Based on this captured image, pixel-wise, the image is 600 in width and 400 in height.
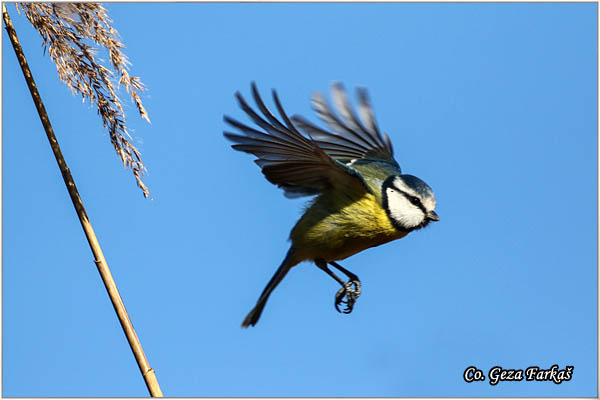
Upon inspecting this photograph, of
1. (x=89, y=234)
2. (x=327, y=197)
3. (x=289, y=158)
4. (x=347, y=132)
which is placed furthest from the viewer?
(x=347, y=132)

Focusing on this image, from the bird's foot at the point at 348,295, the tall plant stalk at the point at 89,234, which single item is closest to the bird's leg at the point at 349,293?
the bird's foot at the point at 348,295

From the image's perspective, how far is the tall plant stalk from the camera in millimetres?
1857

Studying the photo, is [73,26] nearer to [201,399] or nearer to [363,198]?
[201,399]

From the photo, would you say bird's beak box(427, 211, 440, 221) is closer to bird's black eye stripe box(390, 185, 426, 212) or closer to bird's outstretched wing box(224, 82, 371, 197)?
bird's black eye stripe box(390, 185, 426, 212)

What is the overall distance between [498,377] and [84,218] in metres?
2.10

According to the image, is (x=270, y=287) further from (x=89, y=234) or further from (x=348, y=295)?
(x=89, y=234)

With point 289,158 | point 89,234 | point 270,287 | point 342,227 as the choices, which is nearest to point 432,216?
→ point 342,227

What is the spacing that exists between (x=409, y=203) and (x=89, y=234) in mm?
1956

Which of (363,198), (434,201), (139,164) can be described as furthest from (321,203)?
(139,164)

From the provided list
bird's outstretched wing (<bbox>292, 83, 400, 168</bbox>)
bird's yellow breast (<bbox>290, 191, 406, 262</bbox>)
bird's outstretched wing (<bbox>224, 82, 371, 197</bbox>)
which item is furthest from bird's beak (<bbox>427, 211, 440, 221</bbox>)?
bird's outstretched wing (<bbox>292, 83, 400, 168</bbox>)

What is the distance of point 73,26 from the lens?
2.25m

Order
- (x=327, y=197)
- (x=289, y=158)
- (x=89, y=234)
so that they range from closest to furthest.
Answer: (x=89, y=234) → (x=289, y=158) → (x=327, y=197)

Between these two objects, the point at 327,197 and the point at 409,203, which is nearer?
the point at 409,203

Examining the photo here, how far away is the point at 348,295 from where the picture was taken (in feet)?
12.9
